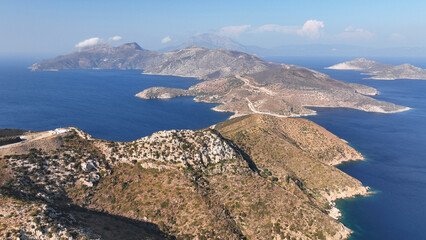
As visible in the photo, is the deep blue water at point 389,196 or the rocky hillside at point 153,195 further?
the deep blue water at point 389,196

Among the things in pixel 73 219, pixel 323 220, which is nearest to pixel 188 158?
pixel 73 219

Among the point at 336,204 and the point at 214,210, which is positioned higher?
the point at 214,210

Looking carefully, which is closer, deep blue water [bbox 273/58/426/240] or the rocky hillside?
the rocky hillside

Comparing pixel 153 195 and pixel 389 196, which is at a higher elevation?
pixel 153 195

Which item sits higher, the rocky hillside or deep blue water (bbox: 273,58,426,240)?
the rocky hillside

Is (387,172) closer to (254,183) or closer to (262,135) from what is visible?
(262,135)

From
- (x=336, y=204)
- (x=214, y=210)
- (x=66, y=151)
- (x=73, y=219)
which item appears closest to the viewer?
(x=73, y=219)

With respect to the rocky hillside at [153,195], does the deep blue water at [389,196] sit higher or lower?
lower

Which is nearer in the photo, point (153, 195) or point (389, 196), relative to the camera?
point (153, 195)
